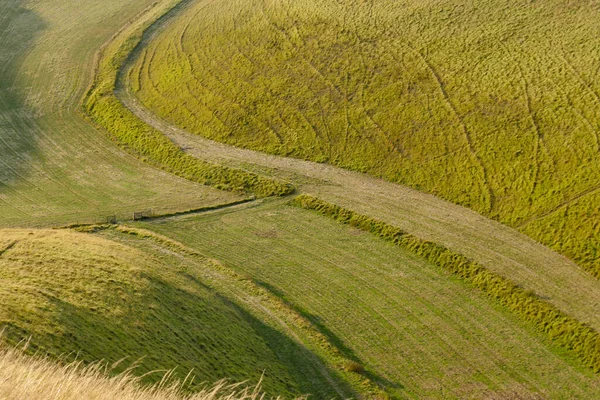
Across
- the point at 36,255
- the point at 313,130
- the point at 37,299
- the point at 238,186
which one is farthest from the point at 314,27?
the point at 37,299

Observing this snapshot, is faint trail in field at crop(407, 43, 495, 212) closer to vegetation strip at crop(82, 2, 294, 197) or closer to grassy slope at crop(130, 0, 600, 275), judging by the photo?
grassy slope at crop(130, 0, 600, 275)

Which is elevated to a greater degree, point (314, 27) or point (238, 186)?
point (314, 27)

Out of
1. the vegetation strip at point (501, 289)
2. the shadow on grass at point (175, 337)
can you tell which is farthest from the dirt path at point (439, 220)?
the shadow on grass at point (175, 337)

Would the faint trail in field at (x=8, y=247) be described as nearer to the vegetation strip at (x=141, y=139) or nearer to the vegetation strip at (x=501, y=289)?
the vegetation strip at (x=141, y=139)

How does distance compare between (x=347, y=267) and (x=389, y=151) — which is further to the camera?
(x=389, y=151)

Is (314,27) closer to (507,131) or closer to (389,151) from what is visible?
(389,151)

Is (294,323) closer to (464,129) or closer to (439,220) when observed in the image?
(439,220)

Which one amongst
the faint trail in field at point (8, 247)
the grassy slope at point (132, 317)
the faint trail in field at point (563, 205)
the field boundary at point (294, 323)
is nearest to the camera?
the grassy slope at point (132, 317)
